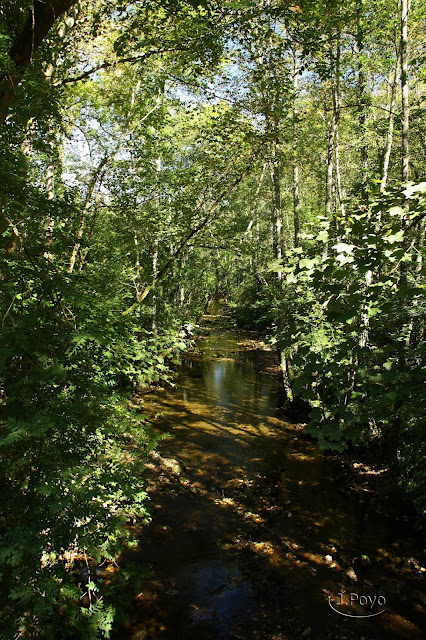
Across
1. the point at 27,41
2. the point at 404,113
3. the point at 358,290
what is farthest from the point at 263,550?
the point at 404,113

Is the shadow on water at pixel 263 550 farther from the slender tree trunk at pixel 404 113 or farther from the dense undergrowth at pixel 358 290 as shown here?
the slender tree trunk at pixel 404 113

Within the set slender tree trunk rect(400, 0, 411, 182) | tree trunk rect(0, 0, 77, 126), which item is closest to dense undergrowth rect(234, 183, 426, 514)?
slender tree trunk rect(400, 0, 411, 182)

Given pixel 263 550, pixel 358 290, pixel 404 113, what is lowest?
pixel 263 550

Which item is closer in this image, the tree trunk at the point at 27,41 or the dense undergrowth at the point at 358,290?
the dense undergrowth at the point at 358,290

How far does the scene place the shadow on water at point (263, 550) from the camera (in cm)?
449

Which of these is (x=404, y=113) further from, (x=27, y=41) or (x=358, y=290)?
(x=27, y=41)

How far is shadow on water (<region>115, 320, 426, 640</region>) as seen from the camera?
4488 mm

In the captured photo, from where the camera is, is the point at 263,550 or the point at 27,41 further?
the point at 263,550

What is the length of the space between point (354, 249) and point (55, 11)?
3690 mm

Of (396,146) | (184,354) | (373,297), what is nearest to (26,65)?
(373,297)

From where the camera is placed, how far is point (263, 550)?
5.66 meters

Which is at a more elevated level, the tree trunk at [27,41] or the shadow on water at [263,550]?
the tree trunk at [27,41]

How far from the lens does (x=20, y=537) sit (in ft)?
8.89

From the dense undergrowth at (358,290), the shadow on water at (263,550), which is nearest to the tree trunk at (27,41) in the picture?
the dense undergrowth at (358,290)
